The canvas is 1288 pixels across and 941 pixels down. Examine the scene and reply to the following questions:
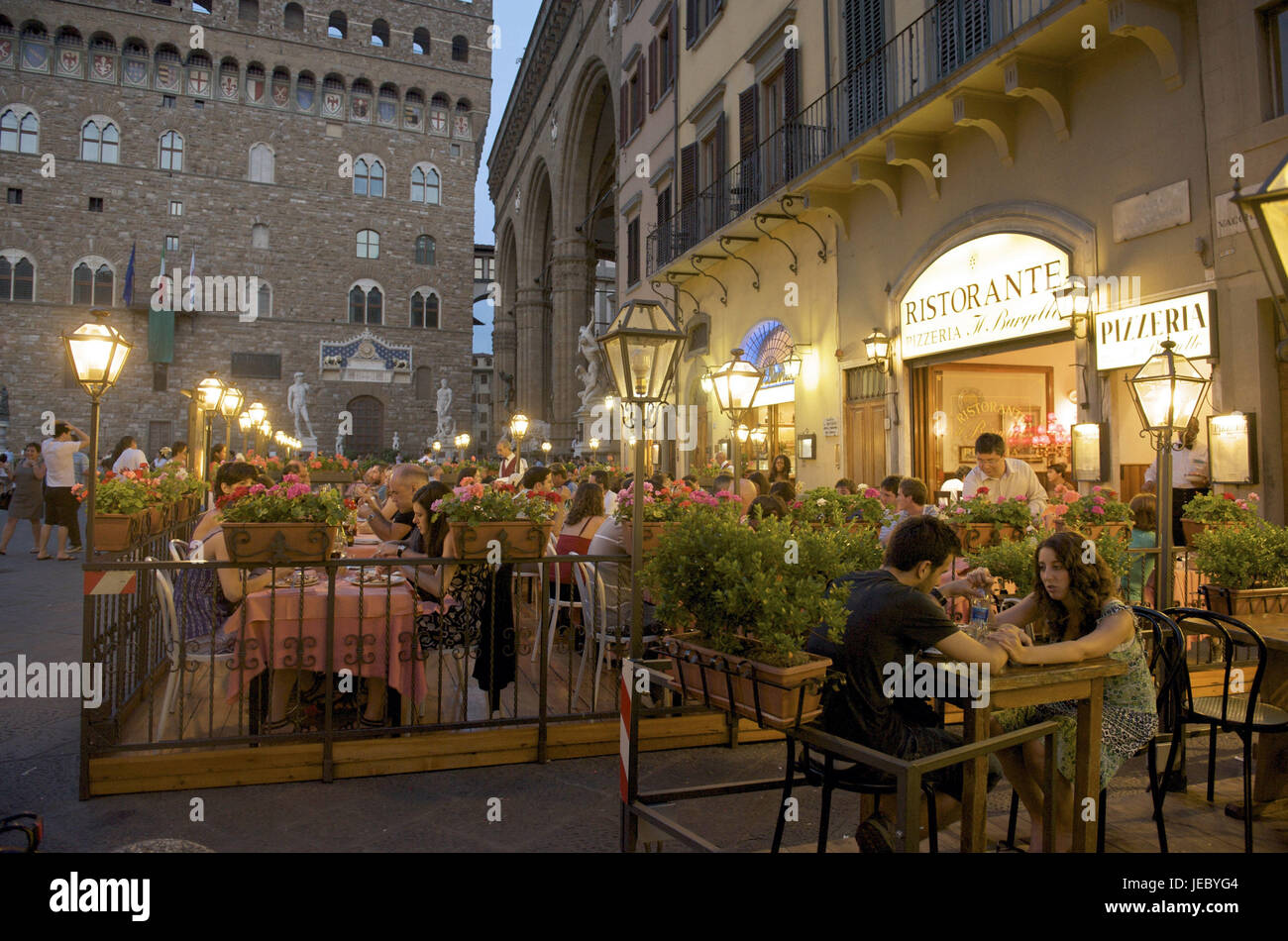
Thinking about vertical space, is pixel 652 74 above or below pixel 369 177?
below

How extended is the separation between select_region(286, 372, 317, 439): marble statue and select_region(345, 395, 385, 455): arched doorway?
67.1 inches

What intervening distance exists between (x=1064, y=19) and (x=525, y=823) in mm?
7685

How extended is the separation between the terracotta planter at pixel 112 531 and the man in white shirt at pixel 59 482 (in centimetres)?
695

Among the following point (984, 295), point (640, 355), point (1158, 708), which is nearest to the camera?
point (1158, 708)

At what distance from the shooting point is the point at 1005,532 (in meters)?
5.03

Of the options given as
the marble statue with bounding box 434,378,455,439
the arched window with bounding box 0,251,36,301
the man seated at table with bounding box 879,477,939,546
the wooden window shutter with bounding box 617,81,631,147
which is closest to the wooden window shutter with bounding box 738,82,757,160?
the wooden window shutter with bounding box 617,81,631,147

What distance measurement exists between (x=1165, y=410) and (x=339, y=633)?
4.45 metres

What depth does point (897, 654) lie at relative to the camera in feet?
8.25

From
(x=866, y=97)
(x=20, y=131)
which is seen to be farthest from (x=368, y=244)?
(x=866, y=97)

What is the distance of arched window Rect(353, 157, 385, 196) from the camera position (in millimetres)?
34562

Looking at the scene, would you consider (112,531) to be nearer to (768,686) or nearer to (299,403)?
(768,686)

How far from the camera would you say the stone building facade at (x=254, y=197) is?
30828 millimetres
